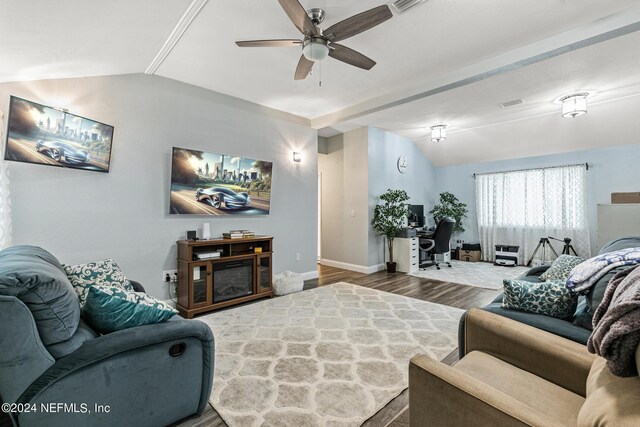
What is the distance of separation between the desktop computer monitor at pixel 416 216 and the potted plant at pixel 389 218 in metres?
0.87

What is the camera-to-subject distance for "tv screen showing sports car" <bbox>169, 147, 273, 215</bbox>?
342 cm

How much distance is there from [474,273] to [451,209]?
6.70ft

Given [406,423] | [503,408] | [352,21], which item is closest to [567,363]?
[503,408]

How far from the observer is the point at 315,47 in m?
2.24

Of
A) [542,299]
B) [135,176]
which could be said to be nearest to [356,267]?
[135,176]

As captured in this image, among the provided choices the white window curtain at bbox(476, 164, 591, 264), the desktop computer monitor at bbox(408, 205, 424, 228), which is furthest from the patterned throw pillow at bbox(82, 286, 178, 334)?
the white window curtain at bbox(476, 164, 591, 264)

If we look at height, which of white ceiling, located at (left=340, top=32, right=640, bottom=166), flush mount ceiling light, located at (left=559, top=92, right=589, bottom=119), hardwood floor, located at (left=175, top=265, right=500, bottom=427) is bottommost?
hardwood floor, located at (left=175, top=265, right=500, bottom=427)

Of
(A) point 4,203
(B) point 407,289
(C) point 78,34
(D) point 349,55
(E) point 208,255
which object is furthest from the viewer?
(B) point 407,289

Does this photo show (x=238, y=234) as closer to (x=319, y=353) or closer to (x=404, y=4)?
(x=319, y=353)

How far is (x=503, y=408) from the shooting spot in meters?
0.85

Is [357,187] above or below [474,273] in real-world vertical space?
above

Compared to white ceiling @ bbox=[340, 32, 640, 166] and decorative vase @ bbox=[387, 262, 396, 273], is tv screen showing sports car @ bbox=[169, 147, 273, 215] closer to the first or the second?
white ceiling @ bbox=[340, 32, 640, 166]

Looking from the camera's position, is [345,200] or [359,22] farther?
[345,200]

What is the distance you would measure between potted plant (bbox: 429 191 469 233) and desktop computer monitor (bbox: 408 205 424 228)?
682 mm
